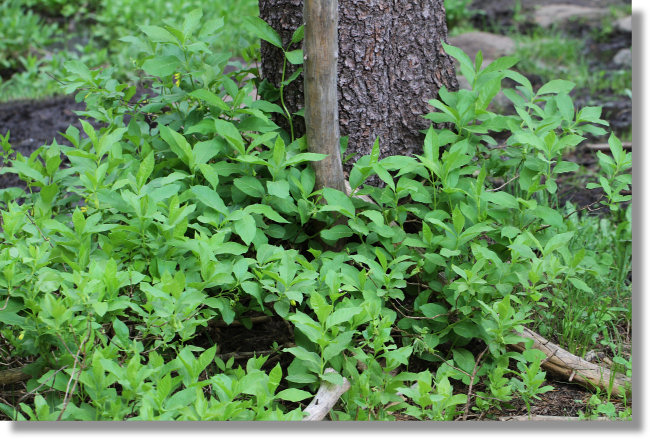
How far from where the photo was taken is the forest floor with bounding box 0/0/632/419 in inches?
97.3

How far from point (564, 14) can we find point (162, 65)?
538 cm

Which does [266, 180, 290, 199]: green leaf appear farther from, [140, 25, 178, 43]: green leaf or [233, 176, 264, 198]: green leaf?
[140, 25, 178, 43]: green leaf

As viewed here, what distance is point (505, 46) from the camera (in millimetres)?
6047

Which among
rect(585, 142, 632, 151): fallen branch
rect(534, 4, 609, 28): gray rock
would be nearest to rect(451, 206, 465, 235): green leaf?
rect(585, 142, 632, 151): fallen branch

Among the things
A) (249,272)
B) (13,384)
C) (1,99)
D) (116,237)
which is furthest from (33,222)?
(1,99)

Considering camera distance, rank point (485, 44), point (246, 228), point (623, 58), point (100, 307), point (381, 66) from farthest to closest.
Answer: point (485, 44) < point (623, 58) < point (381, 66) < point (246, 228) < point (100, 307)

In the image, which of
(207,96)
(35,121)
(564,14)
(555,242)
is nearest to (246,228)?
(207,96)

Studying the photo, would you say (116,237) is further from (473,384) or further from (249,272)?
(473,384)

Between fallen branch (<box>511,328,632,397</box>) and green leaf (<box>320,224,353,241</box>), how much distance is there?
75 centimetres

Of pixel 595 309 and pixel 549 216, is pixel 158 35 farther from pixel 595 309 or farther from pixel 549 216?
pixel 595 309

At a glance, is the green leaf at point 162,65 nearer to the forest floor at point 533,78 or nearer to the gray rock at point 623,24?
the forest floor at point 533,78

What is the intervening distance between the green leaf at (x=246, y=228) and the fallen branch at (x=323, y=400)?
21.1 inches

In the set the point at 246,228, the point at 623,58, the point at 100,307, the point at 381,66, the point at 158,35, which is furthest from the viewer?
the point at 623,58

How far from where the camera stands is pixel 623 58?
588cm
